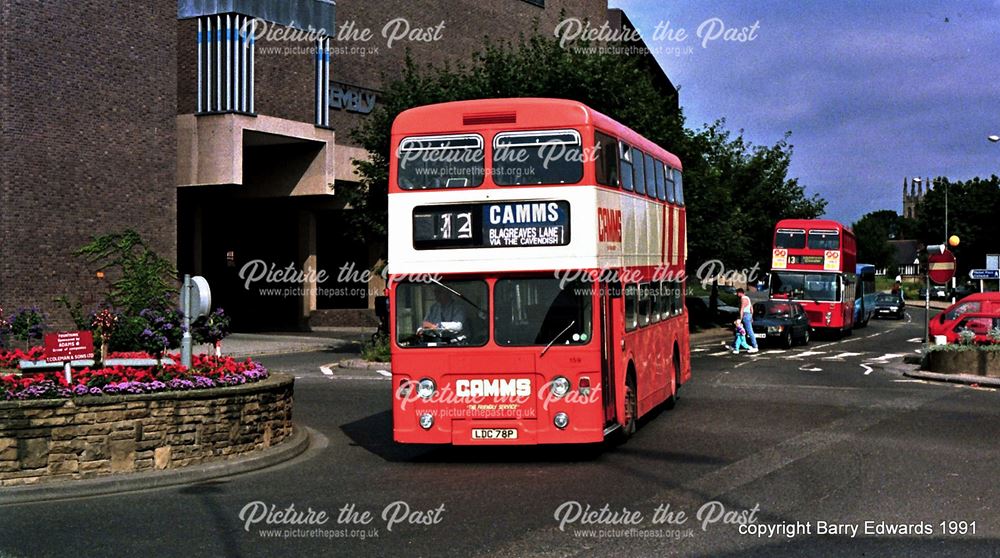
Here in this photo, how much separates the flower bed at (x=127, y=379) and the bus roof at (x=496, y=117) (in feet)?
11.6

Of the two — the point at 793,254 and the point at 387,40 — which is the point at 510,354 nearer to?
the point at 793,254

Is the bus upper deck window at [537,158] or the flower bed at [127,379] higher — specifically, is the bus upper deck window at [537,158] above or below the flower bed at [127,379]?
above

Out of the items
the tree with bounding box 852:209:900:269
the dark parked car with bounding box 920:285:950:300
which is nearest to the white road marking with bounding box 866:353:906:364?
the dark parked car with bounding box 920:285:950:300

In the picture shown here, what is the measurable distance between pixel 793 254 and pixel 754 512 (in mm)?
34848

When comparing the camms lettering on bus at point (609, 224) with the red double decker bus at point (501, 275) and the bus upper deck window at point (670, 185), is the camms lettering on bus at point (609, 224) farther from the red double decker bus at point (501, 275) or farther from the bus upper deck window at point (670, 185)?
the bus upper deck window at point (670, 185)

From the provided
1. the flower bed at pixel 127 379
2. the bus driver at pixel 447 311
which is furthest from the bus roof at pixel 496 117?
the flower bed at pixel 127 379

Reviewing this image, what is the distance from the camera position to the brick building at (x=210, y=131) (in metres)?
32.3

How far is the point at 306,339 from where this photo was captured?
Result: 41.4 metres

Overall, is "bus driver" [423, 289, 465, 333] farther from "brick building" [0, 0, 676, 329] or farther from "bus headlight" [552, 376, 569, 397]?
"brick building" [0, 0, 676, 329]

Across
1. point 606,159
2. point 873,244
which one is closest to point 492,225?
point 606,159

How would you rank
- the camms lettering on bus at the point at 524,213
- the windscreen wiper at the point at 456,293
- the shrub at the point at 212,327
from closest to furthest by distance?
the camms lettering on bus at the point at 524,213 < the windscreen wiper at the point at 456,293 < the shrub at the point at 212,327

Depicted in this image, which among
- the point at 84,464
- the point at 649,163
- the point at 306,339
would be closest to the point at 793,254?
the point at 306,339

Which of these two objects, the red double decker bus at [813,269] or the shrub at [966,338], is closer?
the shrub at [966,338]

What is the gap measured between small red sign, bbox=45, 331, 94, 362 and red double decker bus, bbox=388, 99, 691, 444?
3.31 m
